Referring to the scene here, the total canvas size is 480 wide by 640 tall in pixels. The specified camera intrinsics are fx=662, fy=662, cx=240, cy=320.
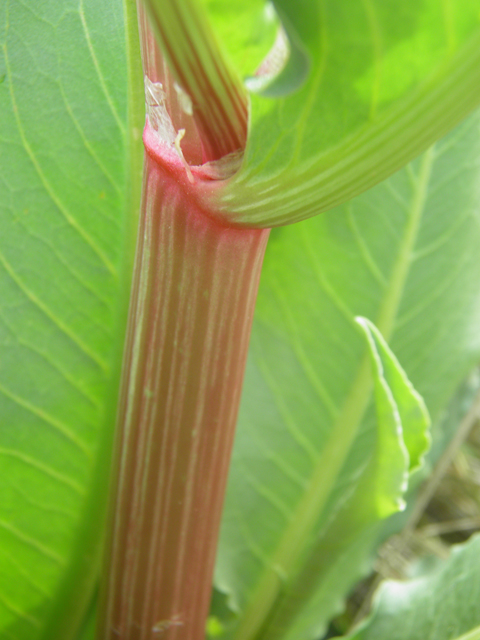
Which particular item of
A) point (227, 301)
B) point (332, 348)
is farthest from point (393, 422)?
point (332, 348)

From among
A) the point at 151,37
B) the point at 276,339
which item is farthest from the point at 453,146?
the point at 151,37

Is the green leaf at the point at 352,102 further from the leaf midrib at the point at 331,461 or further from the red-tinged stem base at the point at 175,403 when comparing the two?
the leaf midrib at the point at 331,461

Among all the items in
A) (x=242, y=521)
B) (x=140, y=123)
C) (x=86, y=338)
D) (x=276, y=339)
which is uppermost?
(x=140, y=123)

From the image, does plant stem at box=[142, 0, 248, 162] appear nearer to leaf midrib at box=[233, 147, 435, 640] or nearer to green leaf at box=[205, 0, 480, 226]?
green leaf at box=[205, 0, 480, 226]

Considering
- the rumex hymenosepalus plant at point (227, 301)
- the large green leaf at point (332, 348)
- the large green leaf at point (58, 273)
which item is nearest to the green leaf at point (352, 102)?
the rumex hymenosepalus plant at point (227, 301)

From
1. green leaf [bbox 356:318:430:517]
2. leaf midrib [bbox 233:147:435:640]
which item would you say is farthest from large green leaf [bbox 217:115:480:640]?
green leaf [bbox 356:318:430:517]

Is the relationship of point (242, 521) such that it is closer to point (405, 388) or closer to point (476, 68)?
point (405, 388)
